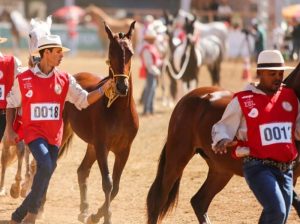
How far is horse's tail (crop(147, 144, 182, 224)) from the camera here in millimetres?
8594

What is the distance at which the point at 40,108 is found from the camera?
8.30 meters

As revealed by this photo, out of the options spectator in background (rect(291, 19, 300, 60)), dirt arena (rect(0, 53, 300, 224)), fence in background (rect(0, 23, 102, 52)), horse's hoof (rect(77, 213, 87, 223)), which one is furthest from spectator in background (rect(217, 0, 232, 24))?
horse's hoof (rect(77, 213, 87, 223))

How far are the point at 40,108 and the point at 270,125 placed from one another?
243 centimetres

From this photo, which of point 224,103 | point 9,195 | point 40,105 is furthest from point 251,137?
point 9,195

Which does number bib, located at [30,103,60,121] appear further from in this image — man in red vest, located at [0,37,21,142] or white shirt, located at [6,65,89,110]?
man in red vest, located at [0,37,21,142]

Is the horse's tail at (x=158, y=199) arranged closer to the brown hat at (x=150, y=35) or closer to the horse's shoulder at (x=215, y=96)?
the horse's shoulder at (x=215, y=96)

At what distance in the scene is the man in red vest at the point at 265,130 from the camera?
6812 millimetres

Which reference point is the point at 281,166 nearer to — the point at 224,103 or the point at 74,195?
the point at 224,103

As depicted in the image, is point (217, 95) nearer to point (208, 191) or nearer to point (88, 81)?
point (208, 191)

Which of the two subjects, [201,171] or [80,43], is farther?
[80,43]

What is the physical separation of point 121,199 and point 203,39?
14.5 metres

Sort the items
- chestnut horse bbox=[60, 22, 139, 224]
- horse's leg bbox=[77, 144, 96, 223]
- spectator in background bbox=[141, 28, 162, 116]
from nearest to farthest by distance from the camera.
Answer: chestnut horse bbox=[60, 22, 139, 224] < horse's leg bbox=[77, 144, 96, 223] < spectator in background bbox=[141, 28, 162, 116]

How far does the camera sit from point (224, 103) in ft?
27.1

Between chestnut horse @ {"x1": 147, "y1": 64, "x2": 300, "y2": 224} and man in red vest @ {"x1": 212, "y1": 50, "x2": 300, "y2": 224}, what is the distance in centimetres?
98
